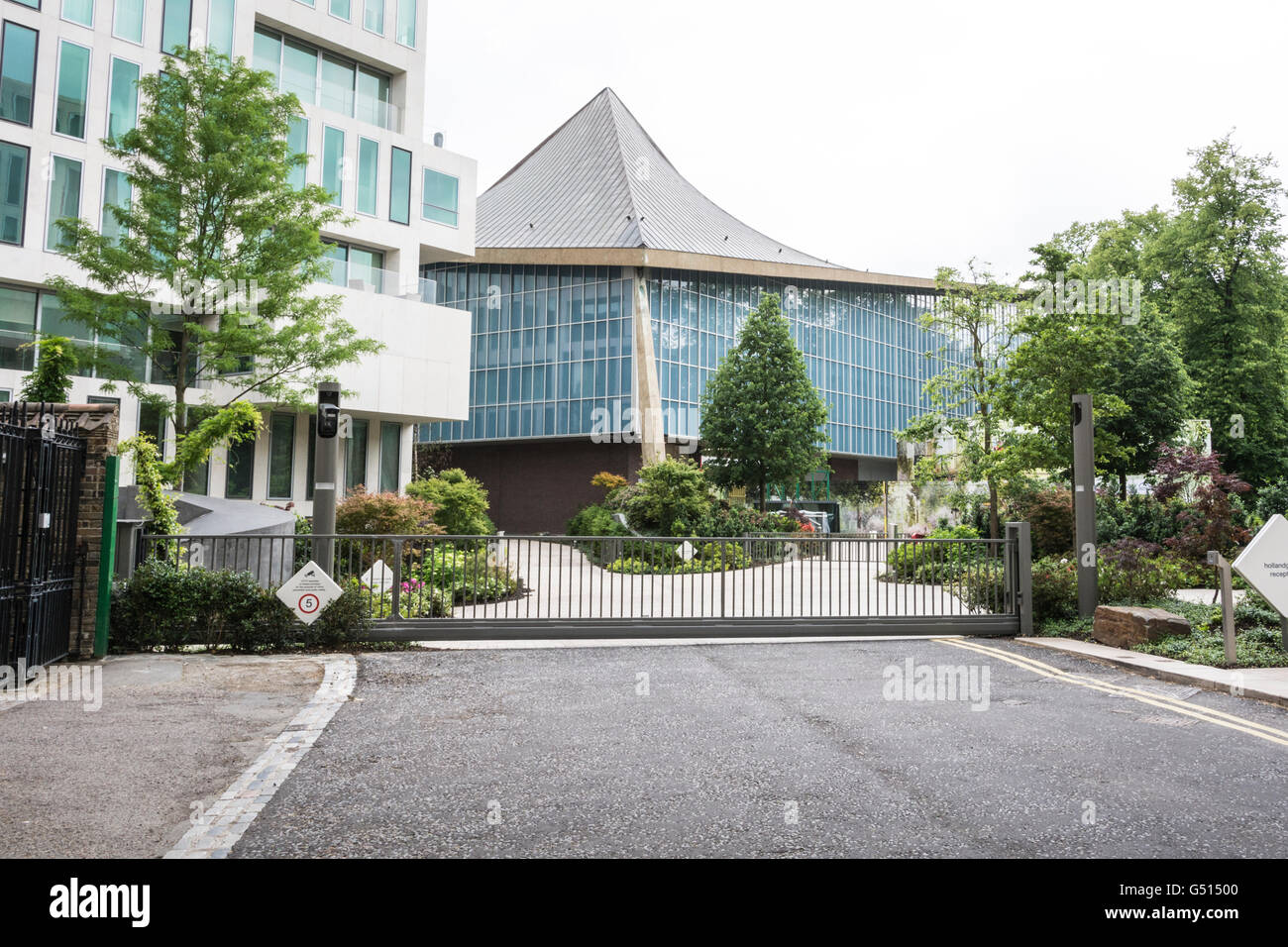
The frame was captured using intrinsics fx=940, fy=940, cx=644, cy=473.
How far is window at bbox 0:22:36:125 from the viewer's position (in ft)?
76.3

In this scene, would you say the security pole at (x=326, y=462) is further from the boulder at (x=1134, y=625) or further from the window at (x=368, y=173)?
the window at (x=368, y=173)

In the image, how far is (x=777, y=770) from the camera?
19.0 ft

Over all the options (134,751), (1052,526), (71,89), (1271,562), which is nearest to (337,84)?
(71,89)

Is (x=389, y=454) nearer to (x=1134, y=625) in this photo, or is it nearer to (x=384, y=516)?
(x=384, y=516)

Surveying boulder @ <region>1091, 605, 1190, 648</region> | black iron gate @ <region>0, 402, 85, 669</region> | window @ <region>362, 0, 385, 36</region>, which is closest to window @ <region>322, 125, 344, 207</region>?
window @ <region>362, 0, 385, 36</region>

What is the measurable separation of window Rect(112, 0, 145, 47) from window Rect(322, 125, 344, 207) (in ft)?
17.9

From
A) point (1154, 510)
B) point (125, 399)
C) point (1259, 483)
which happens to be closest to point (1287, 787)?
point (1154, 510)

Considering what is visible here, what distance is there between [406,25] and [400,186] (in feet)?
18.5

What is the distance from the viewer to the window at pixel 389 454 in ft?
102

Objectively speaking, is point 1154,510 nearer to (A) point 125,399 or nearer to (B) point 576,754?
(B) point 576,754

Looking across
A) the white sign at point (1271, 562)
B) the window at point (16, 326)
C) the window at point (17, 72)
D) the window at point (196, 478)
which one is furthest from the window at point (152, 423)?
the white sign at point (1271, 562)

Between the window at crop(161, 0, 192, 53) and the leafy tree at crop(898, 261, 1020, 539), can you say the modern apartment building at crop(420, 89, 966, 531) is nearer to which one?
the window at crop(161, 0, 192, 53)

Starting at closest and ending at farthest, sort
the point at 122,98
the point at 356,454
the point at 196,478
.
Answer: the point at 122,98 < the point at 196,478 < the point at 356,454
